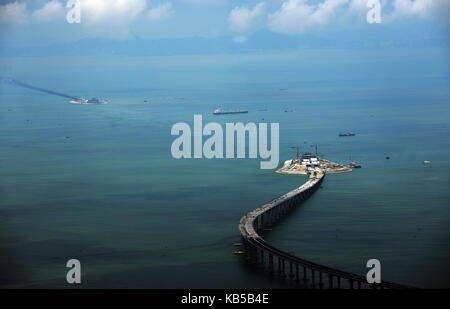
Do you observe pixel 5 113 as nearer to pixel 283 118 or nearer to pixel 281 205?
pixel 283 118

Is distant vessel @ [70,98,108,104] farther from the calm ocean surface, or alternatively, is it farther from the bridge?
the bridge

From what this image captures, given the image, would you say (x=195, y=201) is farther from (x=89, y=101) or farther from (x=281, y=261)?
(x=89, y=101)

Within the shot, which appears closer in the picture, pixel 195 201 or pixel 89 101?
pixel 195 201

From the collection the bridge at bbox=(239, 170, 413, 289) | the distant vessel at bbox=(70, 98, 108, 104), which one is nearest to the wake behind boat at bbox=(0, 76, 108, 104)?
the distant vessel at bbox=(70, 98, 108, 104)

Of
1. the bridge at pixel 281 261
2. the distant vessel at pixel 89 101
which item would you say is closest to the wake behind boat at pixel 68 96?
the distant vessel at pixel 89 101

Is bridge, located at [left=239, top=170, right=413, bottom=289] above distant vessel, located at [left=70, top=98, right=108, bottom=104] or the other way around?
the other way around

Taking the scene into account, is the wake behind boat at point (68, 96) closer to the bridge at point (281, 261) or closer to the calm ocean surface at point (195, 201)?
the calm ocean surface at point (195, 201)

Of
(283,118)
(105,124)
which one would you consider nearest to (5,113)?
(105,124)

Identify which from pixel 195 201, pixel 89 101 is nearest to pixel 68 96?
pixel 89 101
